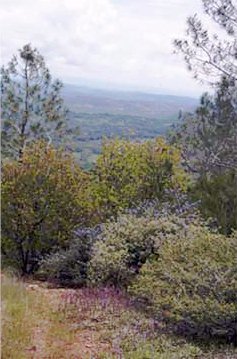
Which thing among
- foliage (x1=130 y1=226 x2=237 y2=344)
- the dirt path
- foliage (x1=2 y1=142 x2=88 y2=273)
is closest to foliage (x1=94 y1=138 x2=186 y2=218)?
foliage (x1=2 y1=142 x2=88 y2=273)

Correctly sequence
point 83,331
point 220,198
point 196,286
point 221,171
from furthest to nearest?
point 221,171
point 220,198
point 196,286
point 83,331

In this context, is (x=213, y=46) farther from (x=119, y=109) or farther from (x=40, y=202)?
(x=119, y=109)

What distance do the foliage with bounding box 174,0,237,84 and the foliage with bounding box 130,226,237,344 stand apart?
2137 millimetres

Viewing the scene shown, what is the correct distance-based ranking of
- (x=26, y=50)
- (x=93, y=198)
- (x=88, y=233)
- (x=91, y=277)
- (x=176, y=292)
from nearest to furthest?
(x=176, y=292) → (x=91, y=277) → (x=88, y=233) → (x=93, y=198) → (x=26, y=50)

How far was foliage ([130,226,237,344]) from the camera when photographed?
4828mm

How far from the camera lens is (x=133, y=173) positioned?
9.82 meters

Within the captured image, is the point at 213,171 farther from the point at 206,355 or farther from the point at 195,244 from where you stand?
the point at 206,355

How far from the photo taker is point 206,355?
14.5 feet

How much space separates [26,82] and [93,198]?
17.4ft

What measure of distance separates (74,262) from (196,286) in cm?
304

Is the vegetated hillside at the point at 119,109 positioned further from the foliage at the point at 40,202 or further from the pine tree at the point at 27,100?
the foliage at the point at 40,202

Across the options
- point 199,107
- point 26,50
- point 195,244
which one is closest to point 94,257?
point 195,244

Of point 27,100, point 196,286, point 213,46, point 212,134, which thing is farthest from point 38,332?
point 27,100

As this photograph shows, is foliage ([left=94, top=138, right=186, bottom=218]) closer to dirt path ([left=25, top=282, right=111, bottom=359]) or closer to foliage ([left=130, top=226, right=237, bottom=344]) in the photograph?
foliage ([left=130, top=226, right=237, bottom=344])
